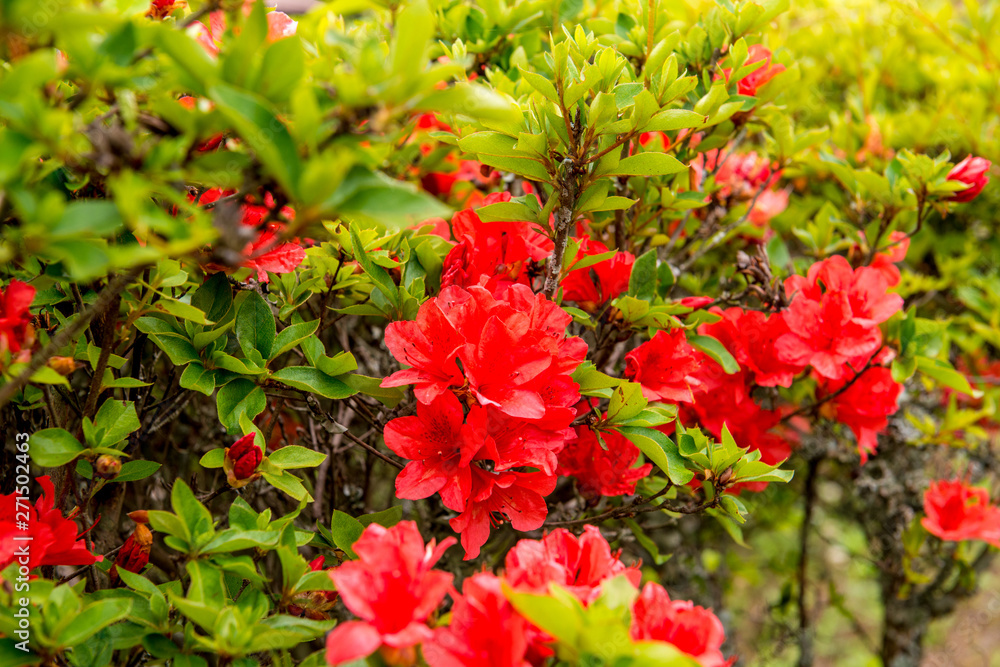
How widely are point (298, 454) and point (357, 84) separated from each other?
0.58 metres

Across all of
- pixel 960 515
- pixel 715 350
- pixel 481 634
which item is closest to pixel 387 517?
pixel 481 634

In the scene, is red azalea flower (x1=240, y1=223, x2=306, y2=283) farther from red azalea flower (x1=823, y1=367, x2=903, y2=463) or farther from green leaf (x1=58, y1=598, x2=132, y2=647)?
red azalea flower (x1=823, y1=367, x2=903, y2=463)

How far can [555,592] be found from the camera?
718mm

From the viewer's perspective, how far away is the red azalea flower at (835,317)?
1323mm

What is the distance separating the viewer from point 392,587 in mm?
763

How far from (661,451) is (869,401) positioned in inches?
26.9

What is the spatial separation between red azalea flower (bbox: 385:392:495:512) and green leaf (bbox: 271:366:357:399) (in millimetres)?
87

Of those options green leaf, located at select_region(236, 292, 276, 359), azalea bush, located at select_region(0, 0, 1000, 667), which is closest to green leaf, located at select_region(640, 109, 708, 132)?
azalea bush, located at select_region(0, 0, 1000, 667)

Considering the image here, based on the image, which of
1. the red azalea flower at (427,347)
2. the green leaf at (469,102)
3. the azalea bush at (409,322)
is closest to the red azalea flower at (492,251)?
the azalea bush at (409,322)

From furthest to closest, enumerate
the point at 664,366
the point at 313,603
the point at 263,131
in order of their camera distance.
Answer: the point at 664,366 → the point at 313,603 → the point at 263,131

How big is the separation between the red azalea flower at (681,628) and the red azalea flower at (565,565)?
58 millimetres

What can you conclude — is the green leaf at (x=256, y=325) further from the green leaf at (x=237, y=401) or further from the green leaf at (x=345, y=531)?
the green leaf at (x=345, y=531)

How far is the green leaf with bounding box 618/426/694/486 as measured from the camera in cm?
107

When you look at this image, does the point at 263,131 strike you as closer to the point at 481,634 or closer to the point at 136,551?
the point at 481,634
